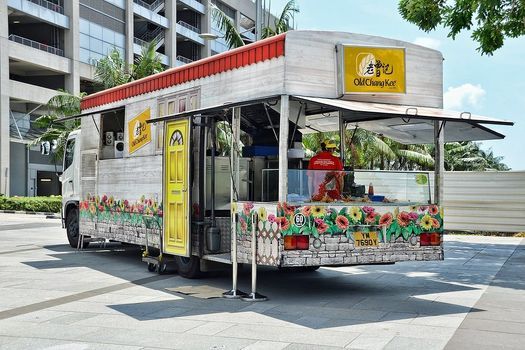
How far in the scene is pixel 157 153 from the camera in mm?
11602

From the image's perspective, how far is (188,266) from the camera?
10945 millimetres

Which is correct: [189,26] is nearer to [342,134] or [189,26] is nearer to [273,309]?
[342,134]

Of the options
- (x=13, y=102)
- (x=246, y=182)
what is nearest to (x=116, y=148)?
(x=246, y=182)

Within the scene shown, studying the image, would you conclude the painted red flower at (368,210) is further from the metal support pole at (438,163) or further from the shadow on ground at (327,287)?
the metal support pole at (438,163)

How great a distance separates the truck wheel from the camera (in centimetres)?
1077

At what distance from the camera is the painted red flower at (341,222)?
8.95 meters

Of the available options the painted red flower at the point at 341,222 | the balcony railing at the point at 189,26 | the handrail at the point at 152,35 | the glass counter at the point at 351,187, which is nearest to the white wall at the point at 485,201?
the glass counter at the point at 351,187

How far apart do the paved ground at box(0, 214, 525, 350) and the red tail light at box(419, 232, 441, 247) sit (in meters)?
0.73

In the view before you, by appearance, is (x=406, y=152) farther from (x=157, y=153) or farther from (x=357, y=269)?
(x=157, y=153)

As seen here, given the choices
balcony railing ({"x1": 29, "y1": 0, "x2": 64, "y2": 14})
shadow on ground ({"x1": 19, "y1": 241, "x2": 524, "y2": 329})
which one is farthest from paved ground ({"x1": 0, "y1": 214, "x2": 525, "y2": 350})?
balcony railing ({"x1": 29, "y1": 0, "x2": 64, "y2": 14})

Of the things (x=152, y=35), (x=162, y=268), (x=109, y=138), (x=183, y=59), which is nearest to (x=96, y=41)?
(x=152, y=35)

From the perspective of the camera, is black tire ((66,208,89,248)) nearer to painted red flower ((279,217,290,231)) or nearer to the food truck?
the food truck

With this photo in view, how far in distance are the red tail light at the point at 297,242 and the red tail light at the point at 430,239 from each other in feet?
6.23

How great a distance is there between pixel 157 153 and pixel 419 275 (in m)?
5.07
